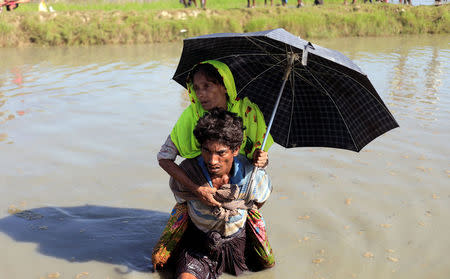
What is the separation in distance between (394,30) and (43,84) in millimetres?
12468

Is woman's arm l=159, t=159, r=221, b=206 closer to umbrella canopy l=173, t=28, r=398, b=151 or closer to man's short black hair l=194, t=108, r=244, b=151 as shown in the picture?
man's short black hair l=194, t=108, r=244, b=151

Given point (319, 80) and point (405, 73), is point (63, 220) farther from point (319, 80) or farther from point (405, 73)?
point (405, 73)

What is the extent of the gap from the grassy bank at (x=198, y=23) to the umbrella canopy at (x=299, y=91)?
39.2 ft

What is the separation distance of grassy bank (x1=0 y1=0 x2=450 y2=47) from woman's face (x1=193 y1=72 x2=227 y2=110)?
40.2ft

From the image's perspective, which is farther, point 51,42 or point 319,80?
point 51,42

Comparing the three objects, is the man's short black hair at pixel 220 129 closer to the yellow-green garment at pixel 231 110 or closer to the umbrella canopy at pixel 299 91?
the yellow-green garment at pixel 231 110

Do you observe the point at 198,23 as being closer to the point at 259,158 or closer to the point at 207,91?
the point at 207,91

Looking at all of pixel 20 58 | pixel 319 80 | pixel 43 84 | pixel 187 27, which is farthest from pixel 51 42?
pixel 319 80

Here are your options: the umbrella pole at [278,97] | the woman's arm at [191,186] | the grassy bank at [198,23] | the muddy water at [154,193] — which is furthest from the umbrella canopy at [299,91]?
the grassy bank at [198,23]

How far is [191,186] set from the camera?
94.6 inches

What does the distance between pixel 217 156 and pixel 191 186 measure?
0.68 ft

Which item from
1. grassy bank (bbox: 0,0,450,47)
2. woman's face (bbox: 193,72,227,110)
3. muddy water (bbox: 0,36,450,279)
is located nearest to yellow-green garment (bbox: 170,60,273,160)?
woman's face (bbox: 193,72,227,110)

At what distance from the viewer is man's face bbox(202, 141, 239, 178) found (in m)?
2.35

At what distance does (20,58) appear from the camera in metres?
11.4
